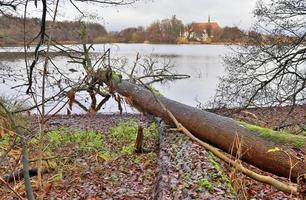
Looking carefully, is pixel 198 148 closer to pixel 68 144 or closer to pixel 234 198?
pixel 234 198

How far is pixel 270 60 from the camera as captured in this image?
13.4 m

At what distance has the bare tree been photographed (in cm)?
1296

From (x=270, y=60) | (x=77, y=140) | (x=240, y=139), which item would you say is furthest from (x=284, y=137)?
(x=270, y=60)

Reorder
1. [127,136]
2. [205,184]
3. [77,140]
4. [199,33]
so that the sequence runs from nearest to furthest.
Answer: [205,184] < [77,140] < [127,136] < [199,33]

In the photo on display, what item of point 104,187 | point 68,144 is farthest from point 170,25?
point 104,187

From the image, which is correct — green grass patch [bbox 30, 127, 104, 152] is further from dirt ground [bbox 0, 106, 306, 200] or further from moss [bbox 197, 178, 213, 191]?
moss [bbox 197, 178, 213, 191]

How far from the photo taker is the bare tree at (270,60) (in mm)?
12961

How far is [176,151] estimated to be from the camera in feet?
23.1

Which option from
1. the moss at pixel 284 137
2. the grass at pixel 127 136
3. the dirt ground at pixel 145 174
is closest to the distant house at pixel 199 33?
the grass at pixel 127 136

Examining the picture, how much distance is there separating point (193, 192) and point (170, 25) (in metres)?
47.8

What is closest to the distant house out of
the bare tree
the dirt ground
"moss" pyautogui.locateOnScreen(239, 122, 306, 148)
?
the bare tree

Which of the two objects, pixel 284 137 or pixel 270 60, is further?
pixel 270 60

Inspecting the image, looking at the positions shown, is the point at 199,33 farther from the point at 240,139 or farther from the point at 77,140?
the point at 240,139

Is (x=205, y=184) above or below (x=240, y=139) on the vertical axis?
below
